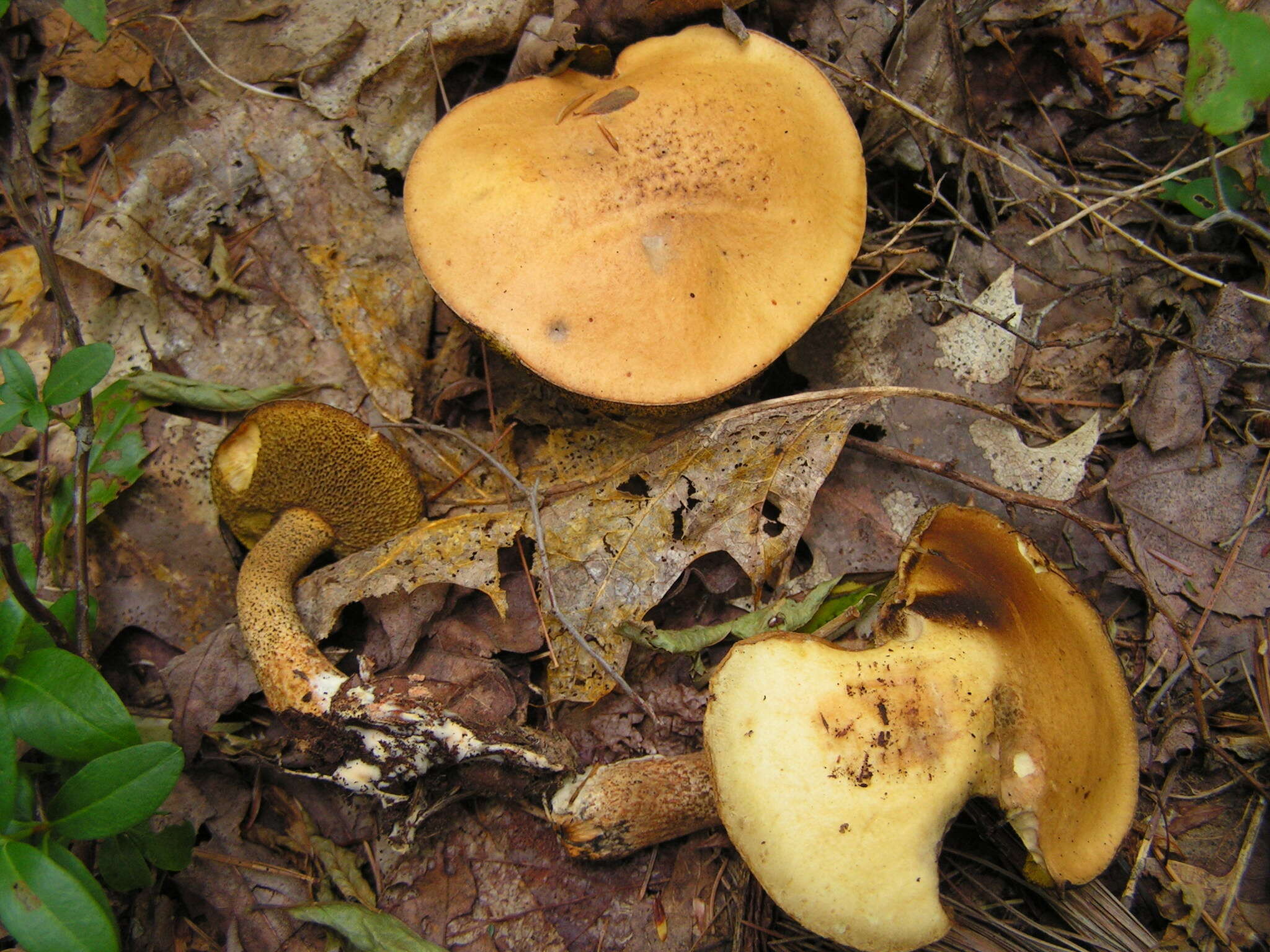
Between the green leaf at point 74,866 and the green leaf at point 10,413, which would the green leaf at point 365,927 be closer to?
the green leaf at point 74,866

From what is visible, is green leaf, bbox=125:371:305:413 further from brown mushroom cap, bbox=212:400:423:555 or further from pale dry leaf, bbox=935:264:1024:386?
pale dry leaf, bbox=935:264:1024:386

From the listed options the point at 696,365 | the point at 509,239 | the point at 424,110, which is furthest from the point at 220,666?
the point at 424,110

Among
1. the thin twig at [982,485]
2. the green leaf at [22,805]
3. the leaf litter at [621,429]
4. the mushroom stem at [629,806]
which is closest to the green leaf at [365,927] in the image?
the leaf litter at [621,429]

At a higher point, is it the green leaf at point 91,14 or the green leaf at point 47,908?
the green leaf at point 91,14

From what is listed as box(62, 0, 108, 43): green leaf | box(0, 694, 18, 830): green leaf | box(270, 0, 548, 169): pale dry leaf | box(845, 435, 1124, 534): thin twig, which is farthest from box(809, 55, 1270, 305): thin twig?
box(0, 694, 18, 830): green leaf

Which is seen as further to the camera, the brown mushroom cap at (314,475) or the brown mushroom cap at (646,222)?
the brown mushroom cap at (314,475)

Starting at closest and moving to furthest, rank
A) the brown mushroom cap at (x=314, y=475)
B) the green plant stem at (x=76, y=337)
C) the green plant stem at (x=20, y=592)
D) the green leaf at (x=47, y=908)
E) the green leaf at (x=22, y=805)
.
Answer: the green leaf at (x=47, y=908) → the green leaf at (x=22, y=805) → the green plant stem at (x=20, y=592) → the green plant stem at (x=76, y=337) → the brown mushroom cap at (x=314, y=475)
